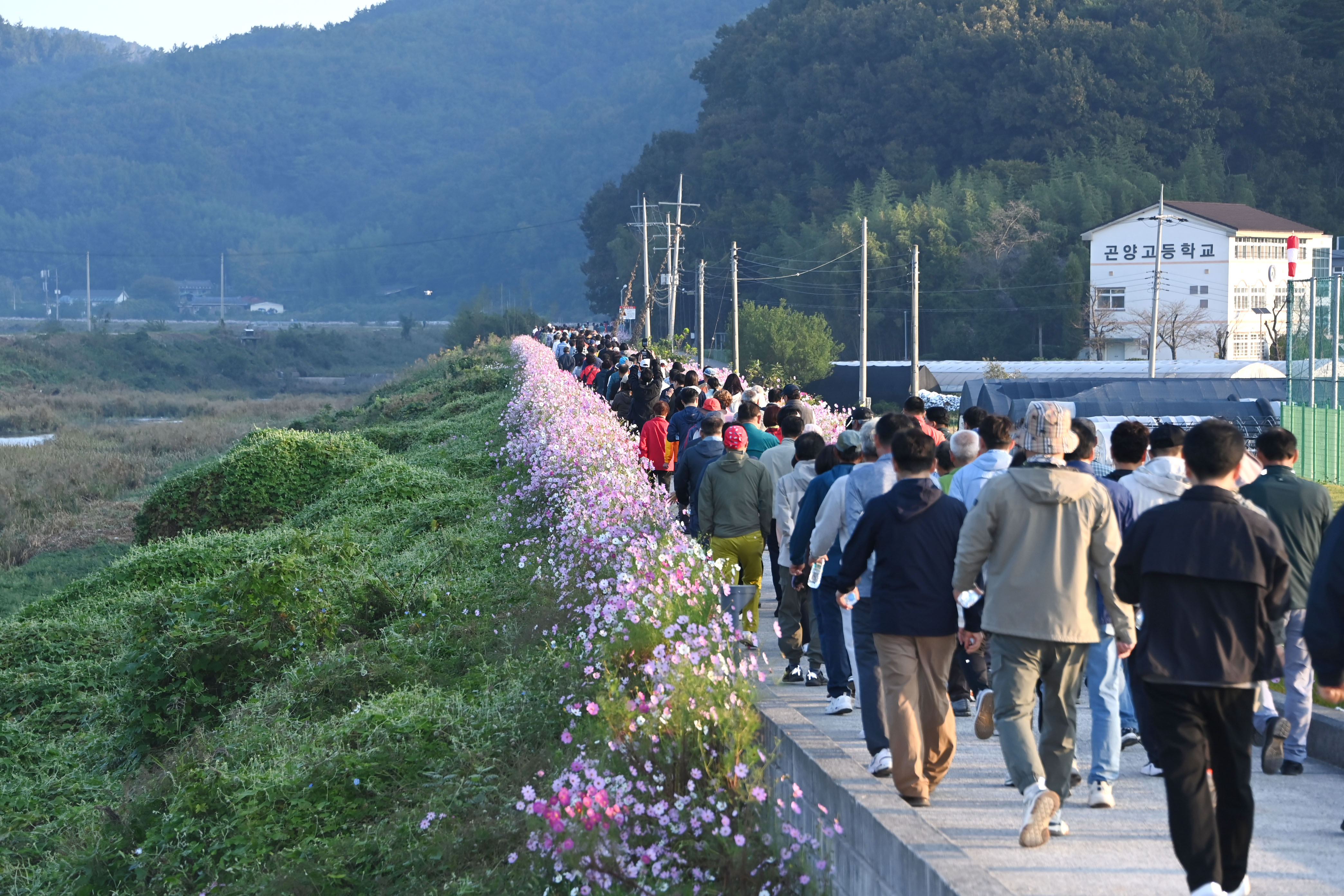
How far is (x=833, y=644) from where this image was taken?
24.8ft

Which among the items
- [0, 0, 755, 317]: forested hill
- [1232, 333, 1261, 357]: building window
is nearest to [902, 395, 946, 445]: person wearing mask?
[1232, 333, 1261, 357]: building window

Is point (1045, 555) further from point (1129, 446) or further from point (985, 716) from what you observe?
point (1129, 446)

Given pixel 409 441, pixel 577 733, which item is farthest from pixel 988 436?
pixel 409 441

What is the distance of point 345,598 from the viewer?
12.6 metres

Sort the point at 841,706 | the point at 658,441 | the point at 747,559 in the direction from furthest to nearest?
the point at 658,441
the point at 747,559
the point at 841,706

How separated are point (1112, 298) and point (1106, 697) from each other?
66522mm

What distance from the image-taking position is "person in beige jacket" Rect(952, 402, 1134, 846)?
5488mm

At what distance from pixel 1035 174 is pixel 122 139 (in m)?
138

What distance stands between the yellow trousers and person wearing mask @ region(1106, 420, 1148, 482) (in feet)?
9.25

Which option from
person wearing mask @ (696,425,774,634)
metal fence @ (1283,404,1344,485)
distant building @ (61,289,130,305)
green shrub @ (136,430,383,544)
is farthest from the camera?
distant building @ (61,289,130,305)

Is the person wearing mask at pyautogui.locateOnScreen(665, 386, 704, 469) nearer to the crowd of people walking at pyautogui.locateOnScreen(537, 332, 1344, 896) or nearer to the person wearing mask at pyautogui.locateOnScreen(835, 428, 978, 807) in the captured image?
the crowd of people walking at pyautogui.locateOnScreen(537, 332, 1344, 896)

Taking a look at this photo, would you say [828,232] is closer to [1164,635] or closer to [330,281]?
[1164,635]

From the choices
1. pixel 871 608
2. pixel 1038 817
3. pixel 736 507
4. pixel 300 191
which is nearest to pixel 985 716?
pixel 871 608

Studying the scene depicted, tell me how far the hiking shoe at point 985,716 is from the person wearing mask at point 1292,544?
4.34 feet
